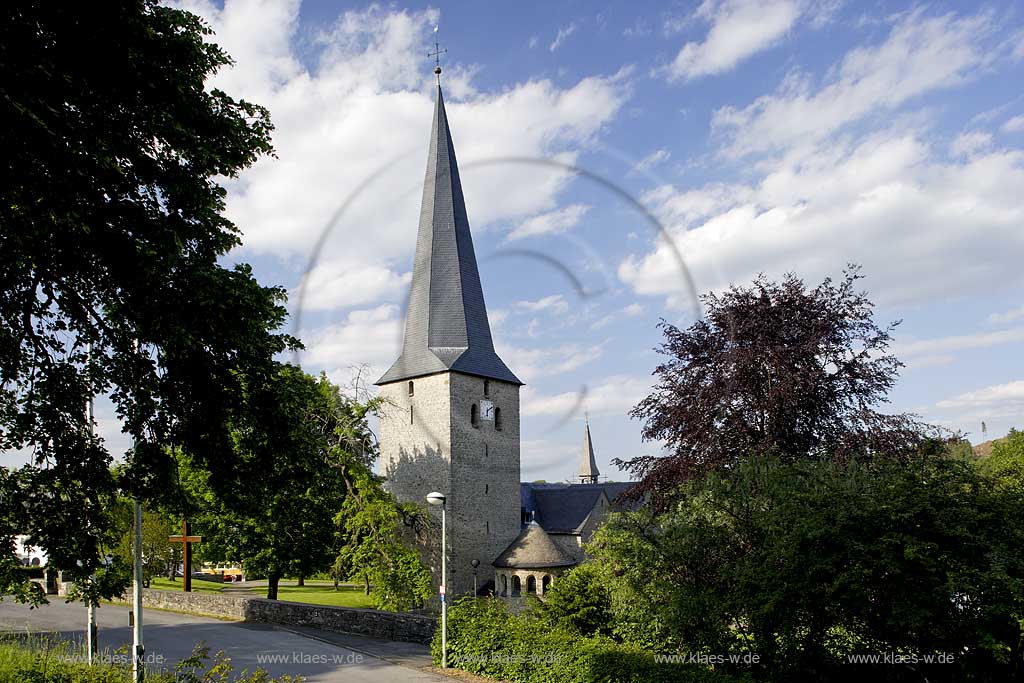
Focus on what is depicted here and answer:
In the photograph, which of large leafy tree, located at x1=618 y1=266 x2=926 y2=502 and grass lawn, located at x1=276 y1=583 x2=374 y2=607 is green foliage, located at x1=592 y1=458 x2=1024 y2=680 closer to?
large leafy tree, located at x1=618 y1=266 x2=926 y2=502

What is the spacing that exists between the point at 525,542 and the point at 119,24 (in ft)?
105

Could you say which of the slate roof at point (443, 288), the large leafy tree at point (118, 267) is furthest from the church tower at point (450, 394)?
the large leafy tree at point (118, 267)

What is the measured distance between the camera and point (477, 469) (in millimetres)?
38938

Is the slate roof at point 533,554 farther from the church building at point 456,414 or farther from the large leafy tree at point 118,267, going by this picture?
the large leafy tree at point 118,267

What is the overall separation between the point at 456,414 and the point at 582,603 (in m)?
17.4

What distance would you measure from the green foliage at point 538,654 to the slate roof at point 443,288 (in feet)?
62.3

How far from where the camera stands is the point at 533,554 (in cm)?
3706

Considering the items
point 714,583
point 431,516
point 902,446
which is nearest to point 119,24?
point 714,583

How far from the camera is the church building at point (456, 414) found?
123ft

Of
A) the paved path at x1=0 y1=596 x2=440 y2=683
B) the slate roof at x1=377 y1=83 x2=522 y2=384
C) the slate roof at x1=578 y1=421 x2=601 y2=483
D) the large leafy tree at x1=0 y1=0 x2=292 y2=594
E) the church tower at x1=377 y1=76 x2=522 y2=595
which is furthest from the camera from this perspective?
the slate roof at x1=578 y1=421 x2=601 y2=483

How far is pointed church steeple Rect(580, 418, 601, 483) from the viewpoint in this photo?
78875mm

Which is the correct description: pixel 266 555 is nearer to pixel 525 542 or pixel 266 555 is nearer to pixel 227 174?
pixel 525 542

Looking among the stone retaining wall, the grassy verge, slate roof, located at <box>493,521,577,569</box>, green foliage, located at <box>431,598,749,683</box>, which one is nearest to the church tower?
slate roof, located at <box>493,521,577,569</box>

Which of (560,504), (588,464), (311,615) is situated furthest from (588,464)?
(311,615)
